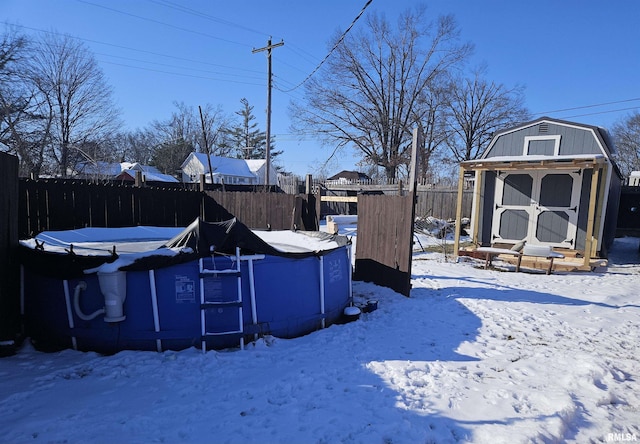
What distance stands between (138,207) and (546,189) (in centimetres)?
1045

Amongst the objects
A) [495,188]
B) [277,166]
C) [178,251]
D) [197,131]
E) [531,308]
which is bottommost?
[531,308]

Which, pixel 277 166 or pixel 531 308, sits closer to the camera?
pixel 531 308

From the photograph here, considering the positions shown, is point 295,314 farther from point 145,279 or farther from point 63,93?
point 63,93

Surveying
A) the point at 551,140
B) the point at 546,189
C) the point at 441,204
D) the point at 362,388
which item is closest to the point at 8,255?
the point at 362,388

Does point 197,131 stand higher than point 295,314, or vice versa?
point 197,131

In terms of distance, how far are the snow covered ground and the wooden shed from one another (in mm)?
4707

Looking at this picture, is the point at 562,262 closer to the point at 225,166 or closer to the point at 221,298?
the point at 221,298

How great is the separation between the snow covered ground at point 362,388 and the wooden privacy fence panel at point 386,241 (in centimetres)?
123

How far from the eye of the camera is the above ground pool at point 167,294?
11.9ft

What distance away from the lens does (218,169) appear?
3447 centimetres

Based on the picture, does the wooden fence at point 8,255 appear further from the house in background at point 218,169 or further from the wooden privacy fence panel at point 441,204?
the house in background at point 218,169

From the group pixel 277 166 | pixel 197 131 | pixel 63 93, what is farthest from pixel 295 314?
pixel 277 166

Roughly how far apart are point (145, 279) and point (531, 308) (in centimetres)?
556

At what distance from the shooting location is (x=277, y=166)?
47.5m
